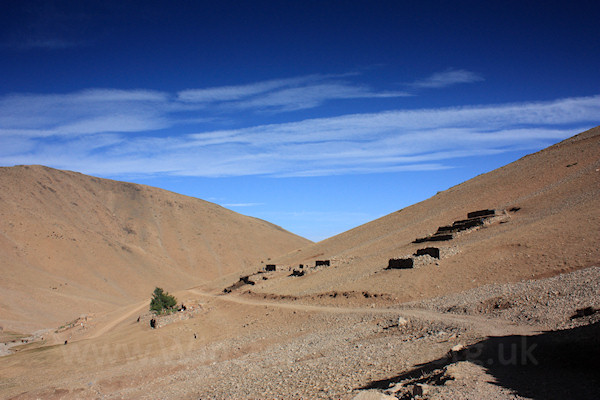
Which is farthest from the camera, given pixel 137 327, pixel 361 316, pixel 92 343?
pixel 137 327

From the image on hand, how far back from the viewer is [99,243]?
67188 millimetres

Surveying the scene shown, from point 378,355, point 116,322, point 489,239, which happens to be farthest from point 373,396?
point 116,322

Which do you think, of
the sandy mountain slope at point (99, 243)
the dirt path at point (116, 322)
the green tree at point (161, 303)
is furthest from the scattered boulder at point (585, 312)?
the sandy mountain slope at point (99, 243)

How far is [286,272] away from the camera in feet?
120

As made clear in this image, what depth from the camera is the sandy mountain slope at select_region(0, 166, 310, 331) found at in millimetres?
45250

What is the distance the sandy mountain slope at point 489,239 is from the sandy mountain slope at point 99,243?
24.6 metres

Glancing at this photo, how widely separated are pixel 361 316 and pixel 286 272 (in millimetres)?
20343

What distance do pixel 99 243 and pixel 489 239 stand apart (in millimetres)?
61375

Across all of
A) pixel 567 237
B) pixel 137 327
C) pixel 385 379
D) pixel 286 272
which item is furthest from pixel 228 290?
pixel 385 379

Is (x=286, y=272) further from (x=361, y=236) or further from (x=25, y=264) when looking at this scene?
(x=25, y=264)

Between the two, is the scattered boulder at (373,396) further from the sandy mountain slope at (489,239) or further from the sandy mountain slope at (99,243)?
the sandy mountain slope at (99,243)

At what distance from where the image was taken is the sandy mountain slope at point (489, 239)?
1845cm

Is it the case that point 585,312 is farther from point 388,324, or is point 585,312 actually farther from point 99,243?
point 99,243

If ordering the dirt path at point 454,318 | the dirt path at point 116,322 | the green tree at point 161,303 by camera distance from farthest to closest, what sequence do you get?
the green tree at point 161,303 → the dirt path at point 116,322 → the dirt path at point 454,318
